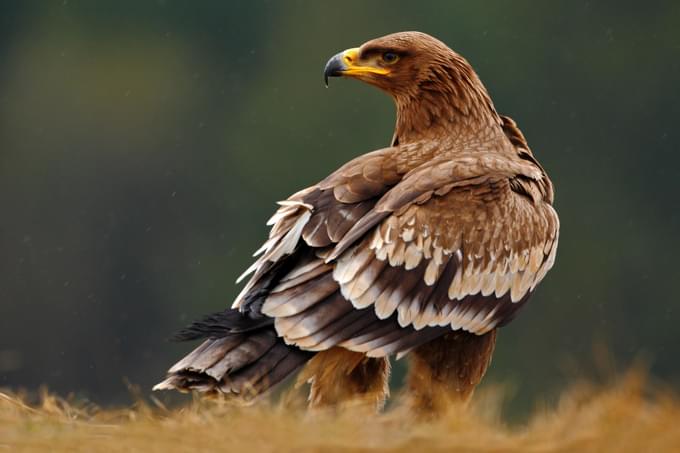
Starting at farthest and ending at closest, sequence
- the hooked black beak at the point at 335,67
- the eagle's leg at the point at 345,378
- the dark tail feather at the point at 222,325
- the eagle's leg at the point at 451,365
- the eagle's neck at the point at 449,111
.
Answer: the hooked black beak at the point at 335,67, the eagle's neck at the point at 449,111, the eagle's leg at the point at 451,365, the eagle's leg at the point at 345,378, the dark tail feather at the point at 222,325

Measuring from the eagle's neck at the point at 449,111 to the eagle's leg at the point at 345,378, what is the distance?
127 centimetres

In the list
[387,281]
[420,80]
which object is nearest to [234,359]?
[387,281]

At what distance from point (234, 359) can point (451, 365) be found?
3.86 feet

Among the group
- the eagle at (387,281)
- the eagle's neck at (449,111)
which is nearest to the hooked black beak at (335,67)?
the eagle's neck at (449,111)

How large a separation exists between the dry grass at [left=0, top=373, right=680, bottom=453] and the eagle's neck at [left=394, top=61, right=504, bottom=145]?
217cm

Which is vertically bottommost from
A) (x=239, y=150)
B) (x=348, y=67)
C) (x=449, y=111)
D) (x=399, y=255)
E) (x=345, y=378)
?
(x=239, y=150)

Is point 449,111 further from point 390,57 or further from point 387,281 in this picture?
point 387,281

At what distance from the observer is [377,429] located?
5.59 metres

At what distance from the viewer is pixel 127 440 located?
562cm

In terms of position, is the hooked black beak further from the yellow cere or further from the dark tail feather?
the dark tail feather

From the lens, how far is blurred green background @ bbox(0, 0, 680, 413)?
28062 mm

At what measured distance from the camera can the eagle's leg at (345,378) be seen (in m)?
A: 6.95

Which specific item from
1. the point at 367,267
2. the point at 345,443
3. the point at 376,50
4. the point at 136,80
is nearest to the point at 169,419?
the point at 345,443

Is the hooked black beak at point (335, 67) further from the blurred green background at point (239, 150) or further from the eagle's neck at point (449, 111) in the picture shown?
the blurred green background at point (239, 150)
